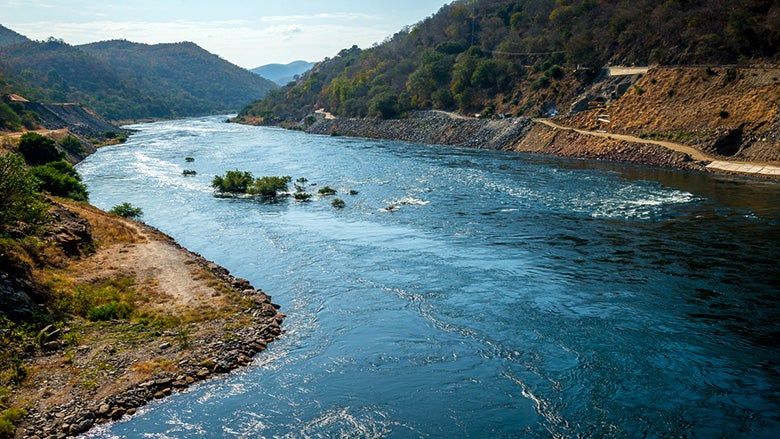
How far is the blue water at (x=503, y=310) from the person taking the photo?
552 inches

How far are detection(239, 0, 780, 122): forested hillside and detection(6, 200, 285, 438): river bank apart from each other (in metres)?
52.4

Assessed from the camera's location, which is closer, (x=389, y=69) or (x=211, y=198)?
(x=211, y=198)

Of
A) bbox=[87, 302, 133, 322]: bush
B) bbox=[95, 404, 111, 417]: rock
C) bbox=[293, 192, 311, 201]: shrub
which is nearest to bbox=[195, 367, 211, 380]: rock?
bbox=[95, 404, 111, 417]: rock

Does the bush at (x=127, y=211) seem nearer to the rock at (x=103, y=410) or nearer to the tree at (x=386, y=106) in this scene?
the rock at (x=103, y=410)

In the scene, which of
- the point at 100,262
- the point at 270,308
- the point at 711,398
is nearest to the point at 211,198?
the point at 100,262

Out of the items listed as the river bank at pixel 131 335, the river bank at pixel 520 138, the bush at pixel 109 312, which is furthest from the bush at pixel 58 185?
the river bank at pixel 520 138

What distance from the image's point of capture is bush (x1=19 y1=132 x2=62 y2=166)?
4884cm

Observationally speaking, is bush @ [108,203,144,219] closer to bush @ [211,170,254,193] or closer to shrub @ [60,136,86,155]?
bush @ [211,170,254,193]

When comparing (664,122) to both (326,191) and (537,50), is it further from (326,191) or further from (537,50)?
(326,191)

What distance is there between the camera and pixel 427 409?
14.5 meters

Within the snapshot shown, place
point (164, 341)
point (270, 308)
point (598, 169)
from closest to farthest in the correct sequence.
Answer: point (164, 341) < point (270, 308) < point (598, 169)

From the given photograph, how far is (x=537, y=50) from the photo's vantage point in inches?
3162

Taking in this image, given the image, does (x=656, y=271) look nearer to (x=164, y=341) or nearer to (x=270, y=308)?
(x=270, y=308)

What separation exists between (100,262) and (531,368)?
1901 cm
